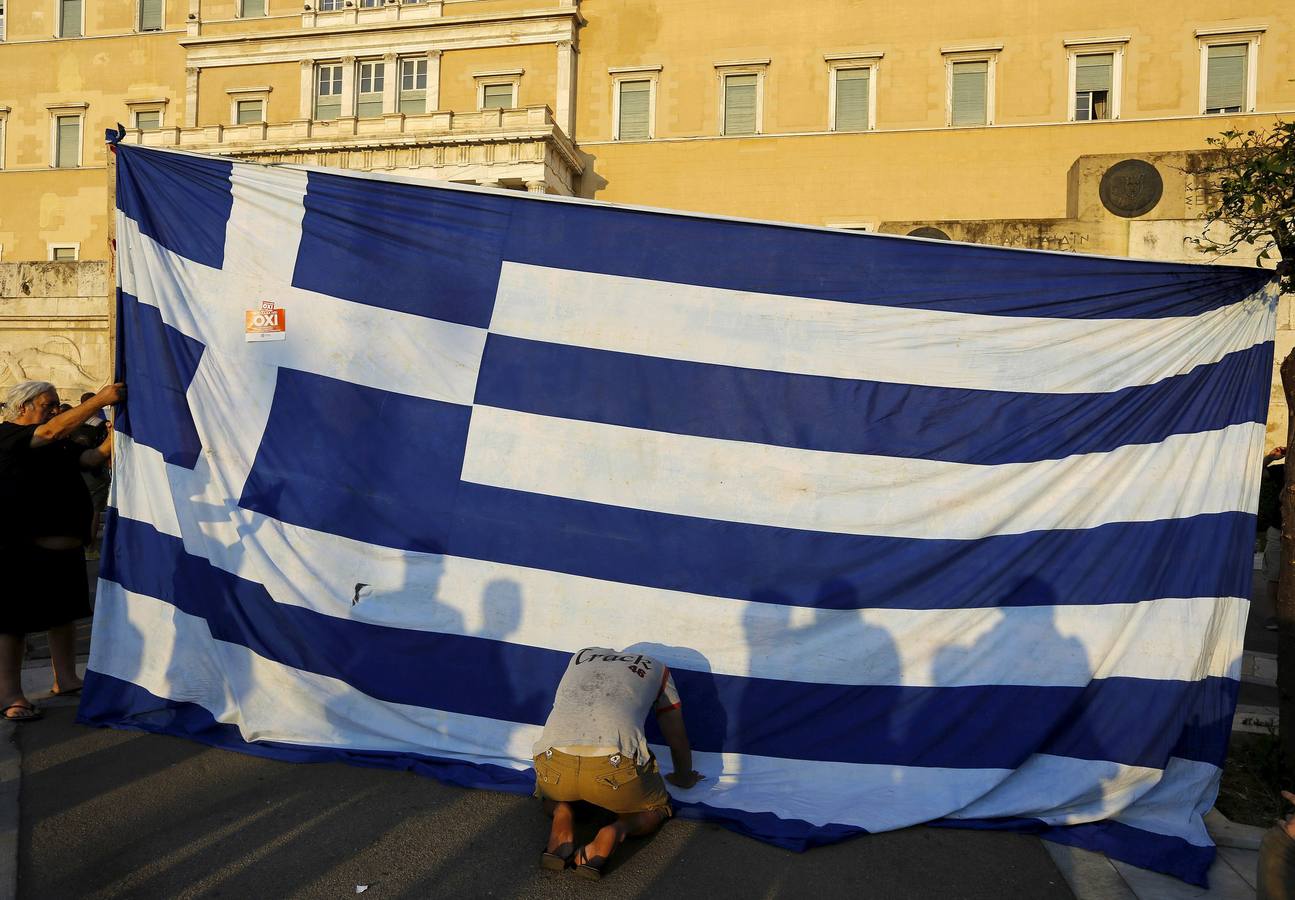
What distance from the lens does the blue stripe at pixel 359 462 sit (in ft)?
13.8

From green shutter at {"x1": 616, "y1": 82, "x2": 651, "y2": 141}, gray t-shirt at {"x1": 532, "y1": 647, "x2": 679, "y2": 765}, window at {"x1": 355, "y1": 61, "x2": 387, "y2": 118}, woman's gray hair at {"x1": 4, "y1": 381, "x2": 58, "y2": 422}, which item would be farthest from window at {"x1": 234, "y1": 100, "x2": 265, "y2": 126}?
gray t-shirt at {"x1": 532, "y1": 647, "x2": 679, "y2": 765}

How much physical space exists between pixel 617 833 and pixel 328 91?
1226 inches

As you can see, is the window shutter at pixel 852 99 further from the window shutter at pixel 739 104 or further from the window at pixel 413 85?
the window at pixel 413 85

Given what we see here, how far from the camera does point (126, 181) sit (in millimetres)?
4590

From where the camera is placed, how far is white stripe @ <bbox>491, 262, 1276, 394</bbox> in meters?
3.94

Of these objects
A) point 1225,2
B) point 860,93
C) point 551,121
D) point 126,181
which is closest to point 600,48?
point 551,121

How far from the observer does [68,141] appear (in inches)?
1276

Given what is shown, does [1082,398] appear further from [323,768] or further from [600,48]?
[600,48]

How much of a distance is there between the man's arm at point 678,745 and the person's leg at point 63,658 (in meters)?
3.37

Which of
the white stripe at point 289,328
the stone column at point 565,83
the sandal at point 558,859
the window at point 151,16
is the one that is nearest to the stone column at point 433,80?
the stone column at point 565,83

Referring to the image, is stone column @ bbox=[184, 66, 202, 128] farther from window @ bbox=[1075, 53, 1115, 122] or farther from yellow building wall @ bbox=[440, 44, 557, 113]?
window @ bbox=[1075, 53, 1115, 122]

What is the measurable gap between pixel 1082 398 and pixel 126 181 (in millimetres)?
4824

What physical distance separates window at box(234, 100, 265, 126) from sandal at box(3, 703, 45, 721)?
30.0 metres

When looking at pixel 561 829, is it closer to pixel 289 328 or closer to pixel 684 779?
pixel 684 779
